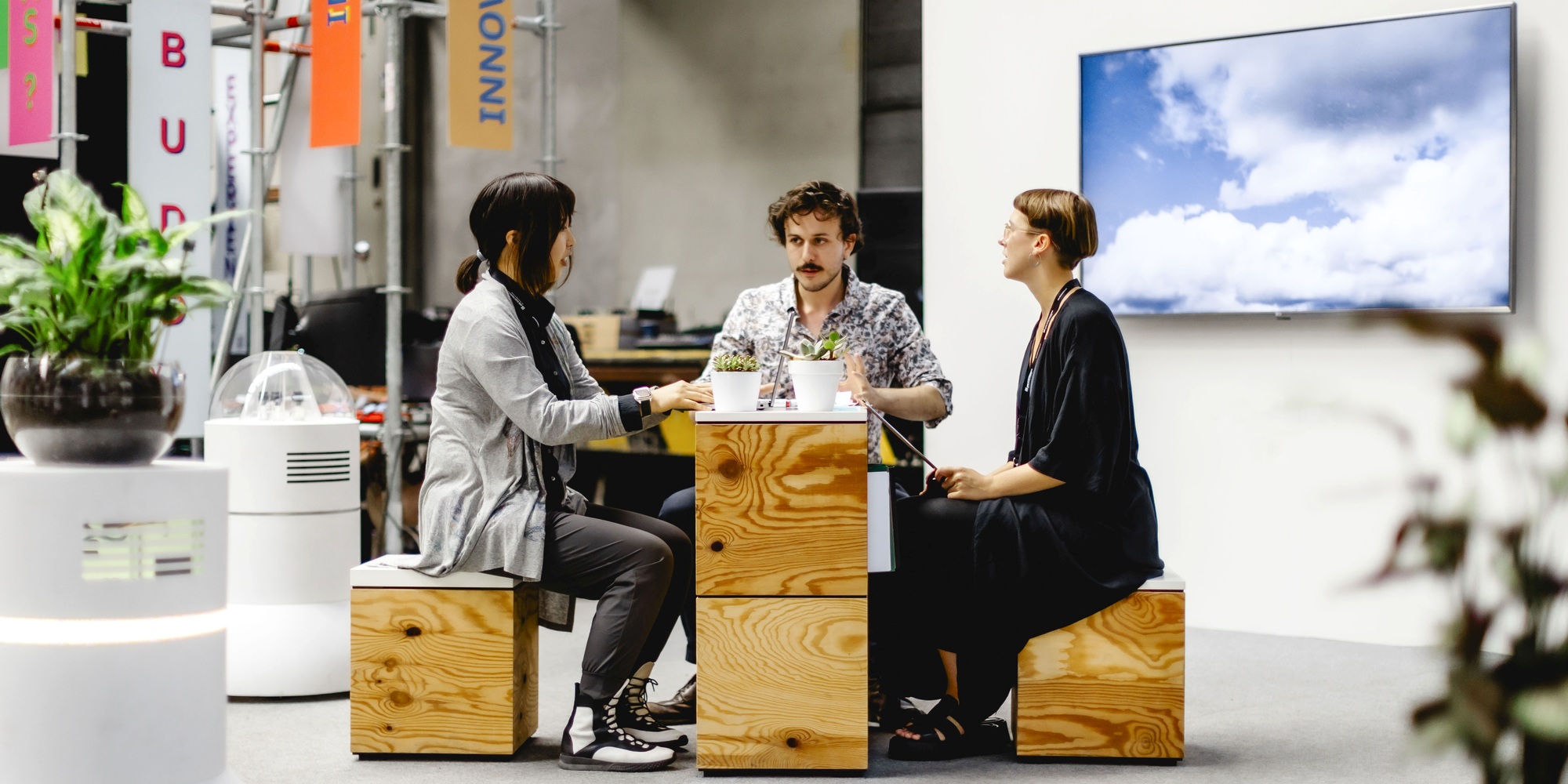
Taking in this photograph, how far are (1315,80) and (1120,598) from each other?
2.11 m

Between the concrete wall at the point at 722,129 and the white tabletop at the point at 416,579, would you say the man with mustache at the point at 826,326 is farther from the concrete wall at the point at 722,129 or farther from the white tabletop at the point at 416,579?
the concrete wall at the point at 722,129

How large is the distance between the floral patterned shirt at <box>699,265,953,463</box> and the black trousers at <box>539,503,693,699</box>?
67 centimetres

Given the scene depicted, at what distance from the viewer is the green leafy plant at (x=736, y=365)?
8.90 feet

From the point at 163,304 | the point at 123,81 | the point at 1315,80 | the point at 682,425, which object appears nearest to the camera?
the point at 163,304

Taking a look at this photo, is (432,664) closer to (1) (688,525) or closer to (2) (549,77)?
(1) (688,525)

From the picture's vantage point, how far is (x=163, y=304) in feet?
6.75

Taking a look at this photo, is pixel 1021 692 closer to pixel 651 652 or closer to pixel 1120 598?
pixel 1120 598

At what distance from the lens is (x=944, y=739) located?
9.52 feet

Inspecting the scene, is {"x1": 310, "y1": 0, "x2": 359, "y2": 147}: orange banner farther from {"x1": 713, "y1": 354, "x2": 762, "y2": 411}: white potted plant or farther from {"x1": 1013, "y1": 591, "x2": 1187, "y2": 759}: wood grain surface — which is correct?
{"x1": 1013, "y1": 591, "x2": 1187, "y2": 759}: wood grain surface

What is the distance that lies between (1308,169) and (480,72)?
271 centimetres

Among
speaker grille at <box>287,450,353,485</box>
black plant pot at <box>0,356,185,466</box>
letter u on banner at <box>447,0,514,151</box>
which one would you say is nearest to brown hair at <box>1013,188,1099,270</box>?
black plant pot at <box>0,356,185,466</box>

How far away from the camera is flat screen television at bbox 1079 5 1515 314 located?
385cm

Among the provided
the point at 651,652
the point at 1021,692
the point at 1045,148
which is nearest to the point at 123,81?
the point at 1045,148

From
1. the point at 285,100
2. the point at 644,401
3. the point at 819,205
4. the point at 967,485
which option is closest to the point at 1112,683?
the point at 967,485
